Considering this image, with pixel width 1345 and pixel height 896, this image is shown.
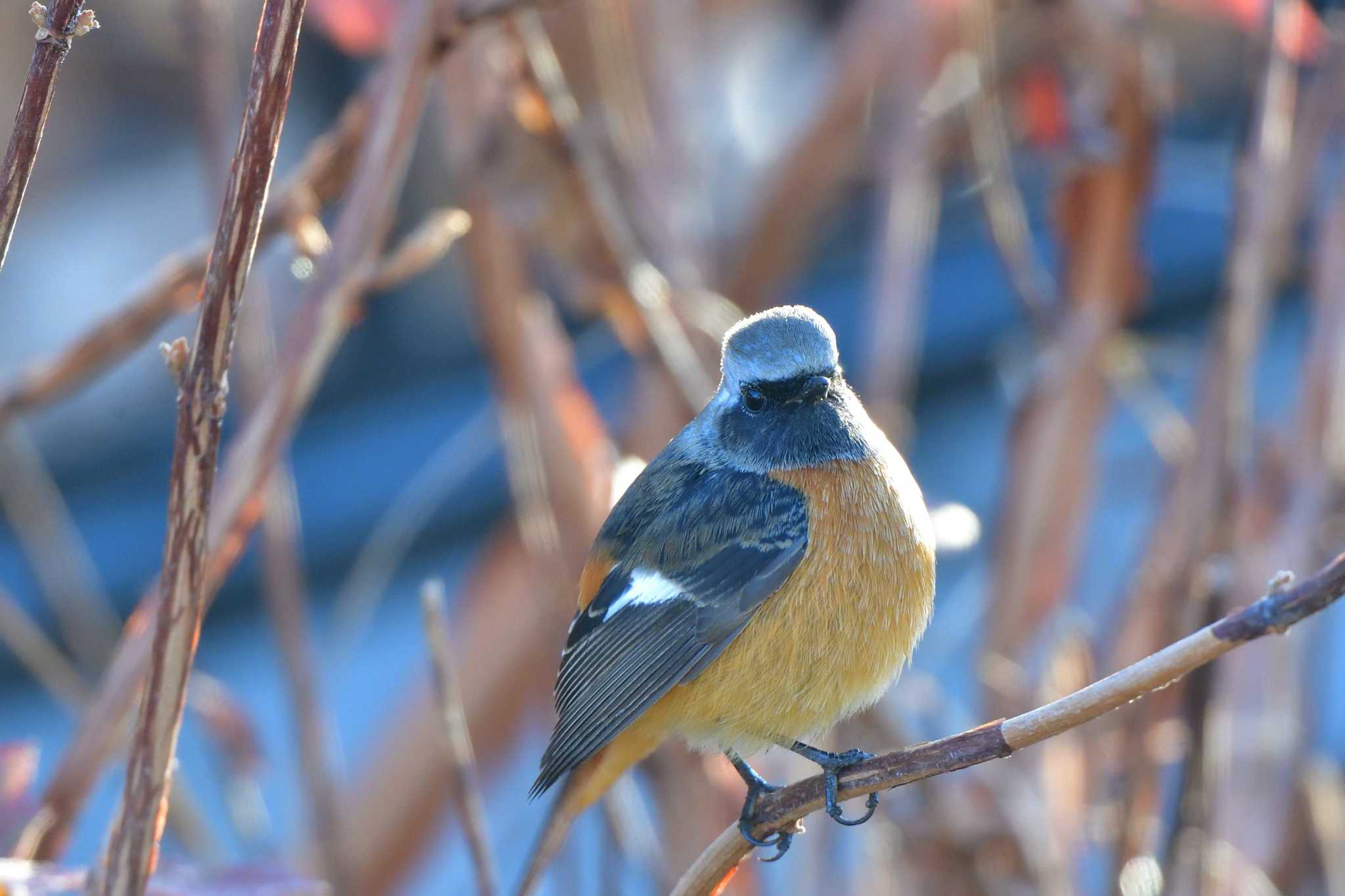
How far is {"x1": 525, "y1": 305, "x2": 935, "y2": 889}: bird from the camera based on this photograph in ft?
7.80

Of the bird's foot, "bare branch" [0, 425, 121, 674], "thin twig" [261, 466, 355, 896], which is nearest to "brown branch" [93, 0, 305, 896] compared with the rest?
the bird's foot

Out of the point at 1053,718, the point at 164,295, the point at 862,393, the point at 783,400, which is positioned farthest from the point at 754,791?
the point at 862,393

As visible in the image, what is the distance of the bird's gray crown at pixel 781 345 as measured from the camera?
2443mm

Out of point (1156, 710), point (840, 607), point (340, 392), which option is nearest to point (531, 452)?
point (840, 607)

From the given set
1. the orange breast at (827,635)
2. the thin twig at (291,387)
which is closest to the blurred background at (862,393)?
the thin twig at (291,387)

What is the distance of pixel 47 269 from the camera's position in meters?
7.47

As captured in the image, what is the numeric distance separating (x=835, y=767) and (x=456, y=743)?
0.55m

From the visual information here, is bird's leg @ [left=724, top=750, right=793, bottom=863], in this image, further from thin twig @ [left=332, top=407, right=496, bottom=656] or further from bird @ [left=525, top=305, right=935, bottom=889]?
A: thin twig @ [left=332, top=407, right=496, bottom=656]

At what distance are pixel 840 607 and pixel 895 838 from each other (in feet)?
3.32

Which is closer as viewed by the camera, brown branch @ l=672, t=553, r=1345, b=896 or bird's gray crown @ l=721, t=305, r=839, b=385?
brown branch @ l=672, t=553, r=1345, b=896

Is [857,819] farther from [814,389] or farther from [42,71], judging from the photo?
[42,71]

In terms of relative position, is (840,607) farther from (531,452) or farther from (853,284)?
(853,284)

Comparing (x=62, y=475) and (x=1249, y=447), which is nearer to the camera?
(x=1249, y=447)

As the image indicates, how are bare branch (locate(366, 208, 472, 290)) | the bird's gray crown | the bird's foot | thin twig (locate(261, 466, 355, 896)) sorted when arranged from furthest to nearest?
thin twig (locate(261, 466, 355, 896)), the bird's gray crown, the bird's foot, bare branch (locate(366, 208, 472, 290))
